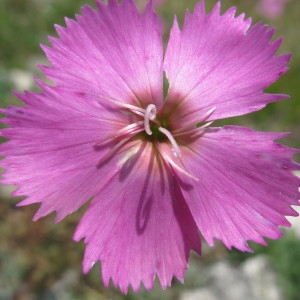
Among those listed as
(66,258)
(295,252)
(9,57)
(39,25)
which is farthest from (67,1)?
(295,252)

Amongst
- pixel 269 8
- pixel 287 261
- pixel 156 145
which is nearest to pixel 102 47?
pixel 156 145

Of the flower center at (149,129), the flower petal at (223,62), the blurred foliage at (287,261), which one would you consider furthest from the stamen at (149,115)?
the blurred foliage at (287,261)

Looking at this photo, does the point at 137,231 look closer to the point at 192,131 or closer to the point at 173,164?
the point at 173,164

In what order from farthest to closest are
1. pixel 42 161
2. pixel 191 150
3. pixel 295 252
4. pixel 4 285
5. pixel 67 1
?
pixel 67 1, pixel 295 252, pixel 4 285, pixel 191 150, pixel 42 161

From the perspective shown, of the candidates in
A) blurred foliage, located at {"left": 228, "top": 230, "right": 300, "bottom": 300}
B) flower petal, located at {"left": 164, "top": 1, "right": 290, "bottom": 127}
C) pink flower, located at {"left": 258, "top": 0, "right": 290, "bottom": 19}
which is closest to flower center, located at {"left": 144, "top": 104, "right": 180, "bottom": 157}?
flower petal, located at {"left": 164, "top": 1, "right": 290, "bottom": 127}

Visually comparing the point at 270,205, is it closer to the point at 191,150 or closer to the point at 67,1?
the point at 191,150

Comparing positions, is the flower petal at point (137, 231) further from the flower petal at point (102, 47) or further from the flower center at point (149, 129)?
the flower petal at point (102, 47)
